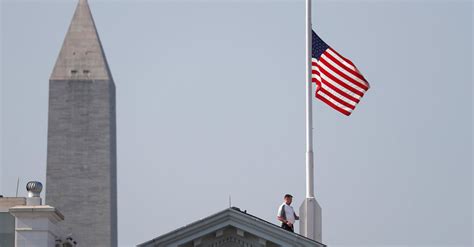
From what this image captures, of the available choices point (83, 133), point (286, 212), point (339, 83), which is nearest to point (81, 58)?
point (83, 133)

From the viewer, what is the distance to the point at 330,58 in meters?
55.5

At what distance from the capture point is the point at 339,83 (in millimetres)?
55062

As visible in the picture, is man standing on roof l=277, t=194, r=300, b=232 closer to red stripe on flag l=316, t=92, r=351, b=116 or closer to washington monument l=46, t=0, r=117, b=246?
red stripe on flag l=316, t=92, r=351, b=116

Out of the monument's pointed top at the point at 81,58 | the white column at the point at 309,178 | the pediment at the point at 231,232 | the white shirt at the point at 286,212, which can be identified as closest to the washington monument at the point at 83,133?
the monument's pointed top at the point at 81,58

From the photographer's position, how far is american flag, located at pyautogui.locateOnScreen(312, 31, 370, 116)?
180 ft

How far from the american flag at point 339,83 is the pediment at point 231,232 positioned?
905 centimetres

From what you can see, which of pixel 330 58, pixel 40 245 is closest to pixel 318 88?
pixel 330 58

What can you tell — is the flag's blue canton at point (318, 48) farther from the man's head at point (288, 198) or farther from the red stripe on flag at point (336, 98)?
the man's head at point (288, 198)

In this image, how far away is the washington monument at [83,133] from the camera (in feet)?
505

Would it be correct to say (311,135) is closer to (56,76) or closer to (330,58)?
(330,58)

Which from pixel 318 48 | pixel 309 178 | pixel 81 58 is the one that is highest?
pixel 81 58

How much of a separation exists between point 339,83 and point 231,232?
32.1ft

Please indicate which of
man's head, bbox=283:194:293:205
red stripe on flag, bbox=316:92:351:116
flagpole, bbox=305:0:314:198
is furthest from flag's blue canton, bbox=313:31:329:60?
man's head, bbox=283:194:293:205

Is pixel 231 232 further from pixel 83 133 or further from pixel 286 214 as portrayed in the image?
pixel 83 133
